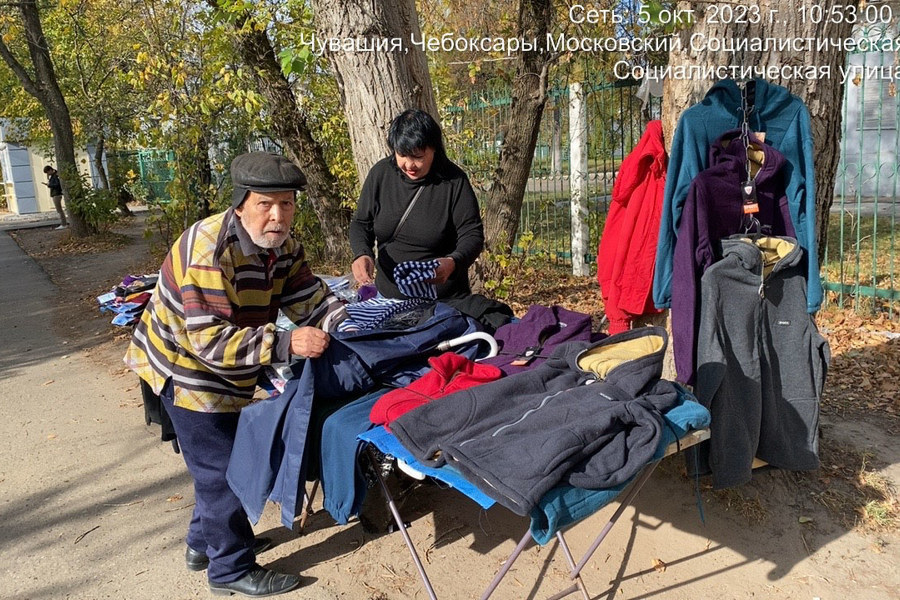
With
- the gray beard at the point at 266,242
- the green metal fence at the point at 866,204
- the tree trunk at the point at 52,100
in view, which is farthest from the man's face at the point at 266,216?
the tree trunk at the point at 52,100

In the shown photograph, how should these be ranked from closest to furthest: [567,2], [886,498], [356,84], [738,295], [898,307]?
[738,295], [886,498], [356,84], [898,307], [567,2]

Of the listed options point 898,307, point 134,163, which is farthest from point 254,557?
point 134,163

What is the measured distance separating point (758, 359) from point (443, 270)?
60.1 inches

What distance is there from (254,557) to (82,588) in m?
0.84

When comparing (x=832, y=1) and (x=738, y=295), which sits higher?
(x=832, y=1)

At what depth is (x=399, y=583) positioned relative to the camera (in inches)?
128

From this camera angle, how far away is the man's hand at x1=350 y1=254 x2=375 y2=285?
3.99 meters

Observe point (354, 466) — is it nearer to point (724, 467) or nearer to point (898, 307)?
point (724, 467)

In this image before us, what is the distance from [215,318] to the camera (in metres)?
2.79

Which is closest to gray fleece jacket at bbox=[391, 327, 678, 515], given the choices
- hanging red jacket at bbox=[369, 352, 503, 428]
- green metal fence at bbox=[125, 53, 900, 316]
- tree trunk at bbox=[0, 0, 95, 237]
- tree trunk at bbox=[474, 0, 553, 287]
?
hanging red jacket at bbox=[369, 352, 503, 428]

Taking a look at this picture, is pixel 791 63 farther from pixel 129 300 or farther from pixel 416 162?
pixel 129 300

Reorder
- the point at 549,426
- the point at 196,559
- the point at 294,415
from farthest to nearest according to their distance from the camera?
the point at 196,559, the point at 294,415, the point at 549,426

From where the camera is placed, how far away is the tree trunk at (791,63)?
3414 mm

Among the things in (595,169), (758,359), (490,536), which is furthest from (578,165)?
(490,536)
